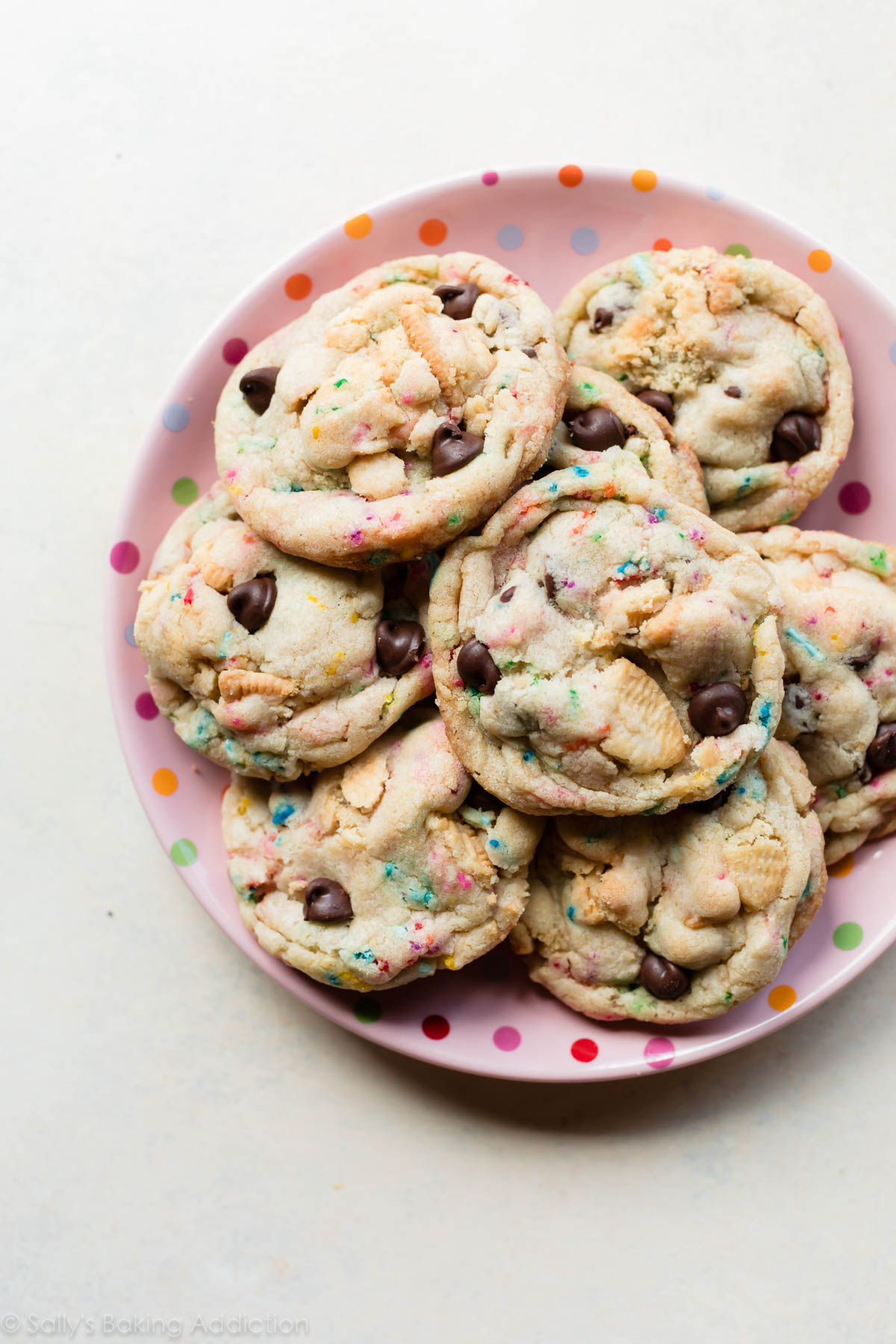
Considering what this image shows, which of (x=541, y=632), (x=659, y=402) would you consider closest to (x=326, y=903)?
(x=541, y=632)

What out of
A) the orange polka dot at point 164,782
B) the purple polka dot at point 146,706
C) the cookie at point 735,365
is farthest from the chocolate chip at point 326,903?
the cookie at point 735,365

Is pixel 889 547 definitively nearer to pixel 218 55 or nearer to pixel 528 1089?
pixel 528 1089

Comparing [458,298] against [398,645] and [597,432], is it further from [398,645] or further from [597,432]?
[398,645]

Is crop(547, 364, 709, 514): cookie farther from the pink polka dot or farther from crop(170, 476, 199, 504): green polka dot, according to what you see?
the pink polka dot

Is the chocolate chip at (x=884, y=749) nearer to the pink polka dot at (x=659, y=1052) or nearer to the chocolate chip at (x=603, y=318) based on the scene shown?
the pink polka dot at (x=659, y=1052)

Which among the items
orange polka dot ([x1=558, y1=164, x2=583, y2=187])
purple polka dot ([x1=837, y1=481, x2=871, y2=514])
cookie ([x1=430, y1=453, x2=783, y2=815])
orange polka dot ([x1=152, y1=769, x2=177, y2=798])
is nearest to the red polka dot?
cookie ([x1=430, y1=453, x2=783, y2=815])
